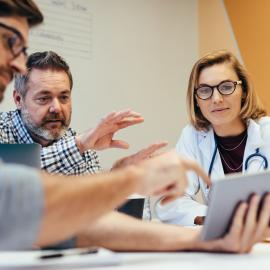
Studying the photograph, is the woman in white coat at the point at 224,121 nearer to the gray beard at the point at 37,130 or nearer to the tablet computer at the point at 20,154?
the gray beard at the point at 37,130

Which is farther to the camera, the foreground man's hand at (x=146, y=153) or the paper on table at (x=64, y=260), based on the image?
the foreground man's hand at (x=146, y=153)

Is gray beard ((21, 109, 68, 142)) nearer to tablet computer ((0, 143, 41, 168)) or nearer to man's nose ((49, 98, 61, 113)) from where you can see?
man's nose ((49, 98, 61, 113))

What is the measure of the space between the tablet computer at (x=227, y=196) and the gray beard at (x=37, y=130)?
1.24 m

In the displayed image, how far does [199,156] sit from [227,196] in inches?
52.1

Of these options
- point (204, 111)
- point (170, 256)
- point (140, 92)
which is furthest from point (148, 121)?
point (170, 256)

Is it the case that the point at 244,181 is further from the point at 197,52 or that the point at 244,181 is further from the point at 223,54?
the point at 197,52

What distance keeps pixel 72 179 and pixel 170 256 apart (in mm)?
312

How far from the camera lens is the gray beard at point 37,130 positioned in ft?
6.56

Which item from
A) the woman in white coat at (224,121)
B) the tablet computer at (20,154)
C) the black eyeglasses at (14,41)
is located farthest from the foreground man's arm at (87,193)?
the woman in white coat at (224,121)

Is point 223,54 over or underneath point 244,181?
over

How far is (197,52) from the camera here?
3.15 meters

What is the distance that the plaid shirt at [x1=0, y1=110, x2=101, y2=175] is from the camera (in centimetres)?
181

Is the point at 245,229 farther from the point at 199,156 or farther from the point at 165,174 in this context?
the point at 199,156

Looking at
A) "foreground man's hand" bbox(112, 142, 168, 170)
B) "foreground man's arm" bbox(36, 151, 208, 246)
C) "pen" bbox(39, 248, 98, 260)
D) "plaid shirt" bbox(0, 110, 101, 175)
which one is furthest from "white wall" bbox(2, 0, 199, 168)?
"foreground man's arm" bbox(36, 151, 208, 246)
